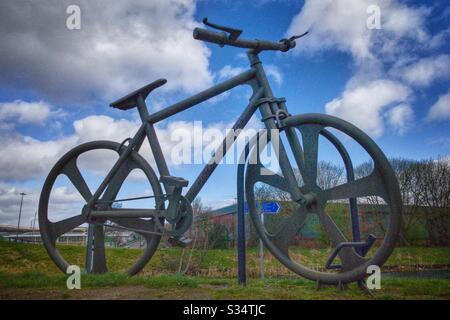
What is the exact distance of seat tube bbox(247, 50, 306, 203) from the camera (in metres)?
4.01

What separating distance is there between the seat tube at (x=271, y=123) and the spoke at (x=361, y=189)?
332 millimetres

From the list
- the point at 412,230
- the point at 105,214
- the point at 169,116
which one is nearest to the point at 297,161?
the point at 169,116

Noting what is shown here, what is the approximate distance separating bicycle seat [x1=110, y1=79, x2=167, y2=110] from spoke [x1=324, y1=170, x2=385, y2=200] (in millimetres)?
3022

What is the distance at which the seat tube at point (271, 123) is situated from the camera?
13.2ft

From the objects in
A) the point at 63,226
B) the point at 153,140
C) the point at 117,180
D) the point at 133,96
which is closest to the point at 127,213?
the point at 117,180

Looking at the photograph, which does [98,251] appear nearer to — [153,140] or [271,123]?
[153,140]

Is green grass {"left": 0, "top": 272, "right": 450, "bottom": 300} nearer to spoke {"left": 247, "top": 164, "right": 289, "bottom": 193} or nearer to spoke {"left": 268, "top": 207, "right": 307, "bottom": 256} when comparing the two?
spoke {"left": 268, "top": 207, "right": 307, "bottom": 256}

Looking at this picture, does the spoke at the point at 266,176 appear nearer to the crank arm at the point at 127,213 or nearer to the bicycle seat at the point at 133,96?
the crank arm at the point at 127,213

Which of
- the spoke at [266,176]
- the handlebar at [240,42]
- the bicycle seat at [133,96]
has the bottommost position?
the spoke at [266,176]

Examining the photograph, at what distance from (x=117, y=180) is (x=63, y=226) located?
1232mm

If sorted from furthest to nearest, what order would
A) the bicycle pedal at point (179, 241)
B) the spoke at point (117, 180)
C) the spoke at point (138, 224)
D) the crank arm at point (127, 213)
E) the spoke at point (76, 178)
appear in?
the spoke at point (76, 178)
the spoke at point (117, 180)
the spoke at point (138, 224)
the crank arm at point (127, 213)
the bicycle pedal at point (179, 241)

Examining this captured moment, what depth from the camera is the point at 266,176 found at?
182 inches

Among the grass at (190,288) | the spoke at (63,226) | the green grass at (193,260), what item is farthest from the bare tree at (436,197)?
the spoke at (63,226)
